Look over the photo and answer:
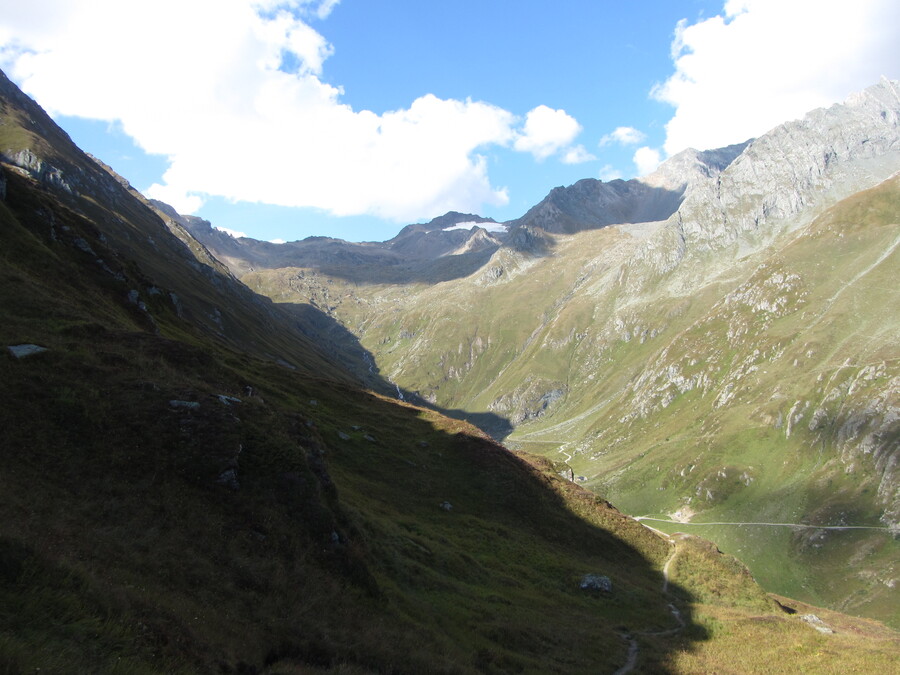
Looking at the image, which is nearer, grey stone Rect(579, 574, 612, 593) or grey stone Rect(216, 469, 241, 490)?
grey stone Rect(216, 469, 241, 490)

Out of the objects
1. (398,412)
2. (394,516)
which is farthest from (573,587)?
(398,412)

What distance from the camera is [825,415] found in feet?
494

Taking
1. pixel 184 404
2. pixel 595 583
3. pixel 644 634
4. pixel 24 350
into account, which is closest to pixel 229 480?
pixel 184 404

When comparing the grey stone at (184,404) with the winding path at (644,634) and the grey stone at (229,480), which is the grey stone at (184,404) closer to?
the grey stone at (229,480)

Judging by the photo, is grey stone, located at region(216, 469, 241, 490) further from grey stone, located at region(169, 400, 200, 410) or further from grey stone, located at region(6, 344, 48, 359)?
grey stone, located at region(6, 344, 48, 359)

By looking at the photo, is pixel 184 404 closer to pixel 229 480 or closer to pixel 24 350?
pixel 229 480

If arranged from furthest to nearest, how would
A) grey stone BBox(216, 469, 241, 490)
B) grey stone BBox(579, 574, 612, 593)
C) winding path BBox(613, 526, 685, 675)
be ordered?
1. grey stone BBox(579, 574, 612, 593)
2. winding path BBox(613, 526, 685, 675)
3. grey stone BBox(216, 469, 241, 490)

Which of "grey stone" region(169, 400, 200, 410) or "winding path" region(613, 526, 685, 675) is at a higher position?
"grey stone" region(169, 400, 200, 410)

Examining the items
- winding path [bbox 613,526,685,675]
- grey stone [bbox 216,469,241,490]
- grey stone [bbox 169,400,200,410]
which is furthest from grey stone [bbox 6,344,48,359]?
winding path [bbox 613,526,685,675]

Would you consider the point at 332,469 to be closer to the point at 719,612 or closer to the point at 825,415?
the point at 719,612

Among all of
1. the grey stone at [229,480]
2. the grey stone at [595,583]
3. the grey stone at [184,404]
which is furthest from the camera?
the grey stone at [595,583]

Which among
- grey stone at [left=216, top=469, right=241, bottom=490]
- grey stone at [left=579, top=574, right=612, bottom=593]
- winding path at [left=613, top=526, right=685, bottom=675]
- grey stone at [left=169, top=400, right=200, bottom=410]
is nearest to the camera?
grey stone at [left=216, top=469, right=241, bottom=490]

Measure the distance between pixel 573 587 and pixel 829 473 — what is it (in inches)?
5383

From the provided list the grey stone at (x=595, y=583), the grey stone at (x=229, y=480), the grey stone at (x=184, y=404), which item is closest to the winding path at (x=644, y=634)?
the grey stone at (x=595, y=583)
